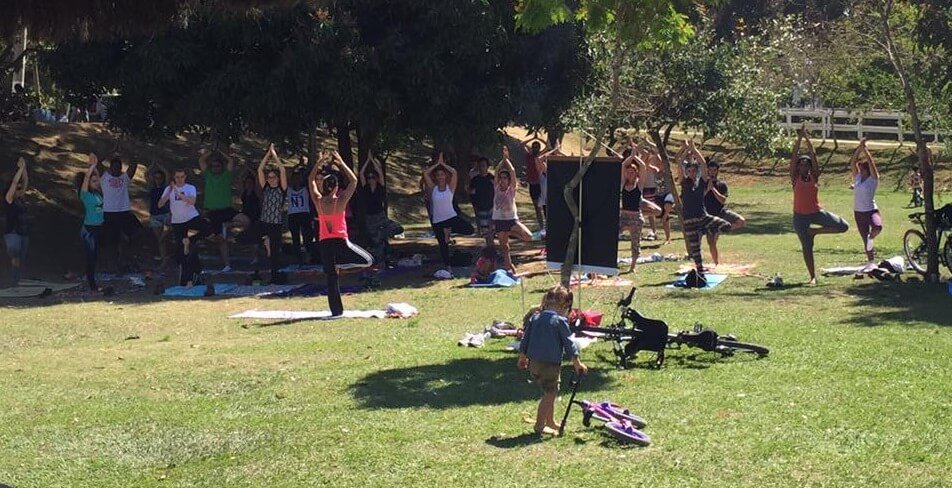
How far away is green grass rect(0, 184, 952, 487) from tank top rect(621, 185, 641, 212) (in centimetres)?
306

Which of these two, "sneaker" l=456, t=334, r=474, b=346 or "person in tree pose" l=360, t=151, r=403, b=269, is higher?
"person in tree pose" l=360, t=151, r=403, b=269

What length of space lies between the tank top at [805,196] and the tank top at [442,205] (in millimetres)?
5463

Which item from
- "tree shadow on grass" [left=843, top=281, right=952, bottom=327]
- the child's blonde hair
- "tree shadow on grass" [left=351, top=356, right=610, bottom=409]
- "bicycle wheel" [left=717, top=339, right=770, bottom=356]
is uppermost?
the child's blonde hair

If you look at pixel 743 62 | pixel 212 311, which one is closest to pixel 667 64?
pixel 743 62

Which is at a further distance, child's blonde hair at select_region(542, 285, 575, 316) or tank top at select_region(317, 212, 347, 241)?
tank top at select_region(317, 212, 347, 241)

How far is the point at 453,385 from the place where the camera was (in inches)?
417

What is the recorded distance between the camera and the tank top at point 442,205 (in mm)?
19484

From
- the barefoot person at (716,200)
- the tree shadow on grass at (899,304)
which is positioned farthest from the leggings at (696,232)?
the tree shadow on grass at (899,304)

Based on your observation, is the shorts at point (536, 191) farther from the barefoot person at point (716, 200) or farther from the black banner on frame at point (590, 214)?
the black banner on frame at point (590, 214)

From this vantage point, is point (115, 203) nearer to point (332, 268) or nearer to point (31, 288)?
point (31, 288)

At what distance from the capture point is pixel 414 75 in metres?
20.0

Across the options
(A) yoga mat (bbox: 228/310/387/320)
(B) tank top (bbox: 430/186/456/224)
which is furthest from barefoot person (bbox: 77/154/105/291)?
(B) tank top (bbox: 430/186/456/224)

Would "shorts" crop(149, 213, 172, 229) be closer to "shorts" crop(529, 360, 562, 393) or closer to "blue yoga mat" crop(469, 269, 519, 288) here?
"blue yoga mat" crop(469, 269, 519, 288)

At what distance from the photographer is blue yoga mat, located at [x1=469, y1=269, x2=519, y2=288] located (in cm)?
1794
